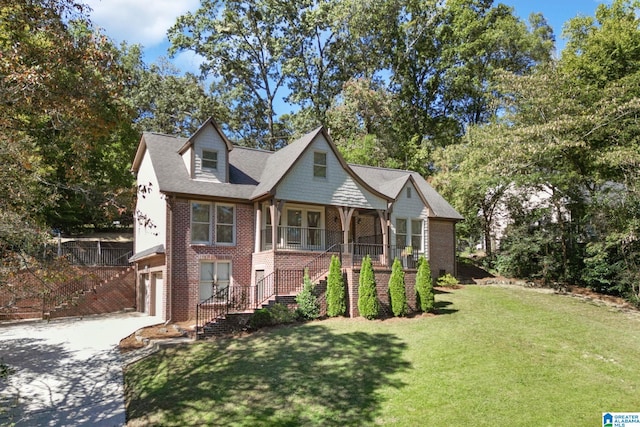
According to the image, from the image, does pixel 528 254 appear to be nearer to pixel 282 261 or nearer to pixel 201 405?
pixel 282 261

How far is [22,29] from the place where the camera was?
356 inches

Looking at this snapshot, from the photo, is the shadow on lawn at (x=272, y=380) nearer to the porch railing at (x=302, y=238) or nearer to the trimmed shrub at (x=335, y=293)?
the trimmed shrub at (x=335, y=293)

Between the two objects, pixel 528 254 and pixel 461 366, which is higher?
pixel 528 254

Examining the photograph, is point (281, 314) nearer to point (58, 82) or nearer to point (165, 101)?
point (58, 82)

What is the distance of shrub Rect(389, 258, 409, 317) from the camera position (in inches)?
622

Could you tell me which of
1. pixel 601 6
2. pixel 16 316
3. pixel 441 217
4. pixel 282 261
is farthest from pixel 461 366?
pixel 601 6

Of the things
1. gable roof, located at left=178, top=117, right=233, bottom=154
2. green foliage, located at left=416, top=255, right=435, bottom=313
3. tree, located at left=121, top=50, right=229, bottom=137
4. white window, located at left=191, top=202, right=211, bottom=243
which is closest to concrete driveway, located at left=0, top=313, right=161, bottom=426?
white window, located at left=191, top=202, right=211, bottom=243

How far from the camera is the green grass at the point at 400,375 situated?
8.66 meters

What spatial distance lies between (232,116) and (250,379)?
31.7 metres

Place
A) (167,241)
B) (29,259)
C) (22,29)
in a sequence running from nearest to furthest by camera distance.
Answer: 1. (29,259)
2. (22,29)
3. (167,241)

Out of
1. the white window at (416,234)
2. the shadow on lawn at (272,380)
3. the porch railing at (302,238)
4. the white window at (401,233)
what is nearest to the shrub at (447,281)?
the white window at (416,234)

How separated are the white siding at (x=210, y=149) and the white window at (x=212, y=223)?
123 cm

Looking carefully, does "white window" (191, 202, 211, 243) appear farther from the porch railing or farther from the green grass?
the green grass

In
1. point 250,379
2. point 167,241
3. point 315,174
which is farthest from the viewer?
point 315,174
